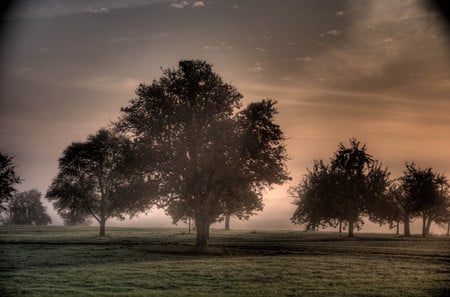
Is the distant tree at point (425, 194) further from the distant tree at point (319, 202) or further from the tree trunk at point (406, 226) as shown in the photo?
the distant tree at point (319, 202)

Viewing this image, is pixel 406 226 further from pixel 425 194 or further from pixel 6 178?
pixel 6 178

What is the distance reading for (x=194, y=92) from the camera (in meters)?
46.8

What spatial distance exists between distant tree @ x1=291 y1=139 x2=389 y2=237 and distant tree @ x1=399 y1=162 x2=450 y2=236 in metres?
10.7

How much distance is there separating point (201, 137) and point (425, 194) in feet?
192

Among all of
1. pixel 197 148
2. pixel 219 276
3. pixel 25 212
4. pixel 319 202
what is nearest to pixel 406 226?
pixel 319 202

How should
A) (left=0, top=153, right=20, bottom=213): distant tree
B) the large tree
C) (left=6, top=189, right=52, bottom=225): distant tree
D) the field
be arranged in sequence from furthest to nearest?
(left=6, top=189, right=52, bottom=225): distant tree → (left=0, top=153, right=20, bottom=213): distant tree → the large tree → the field

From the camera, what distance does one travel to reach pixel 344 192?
77.4 meters

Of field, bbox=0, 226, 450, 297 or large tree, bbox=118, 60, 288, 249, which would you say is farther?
large tree, bbox=118, 60, 288, 249

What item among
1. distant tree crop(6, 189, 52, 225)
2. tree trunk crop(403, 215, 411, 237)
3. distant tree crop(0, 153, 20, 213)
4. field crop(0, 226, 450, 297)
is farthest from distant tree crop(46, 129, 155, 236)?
distant tree crop(6, 189, 52, 225)

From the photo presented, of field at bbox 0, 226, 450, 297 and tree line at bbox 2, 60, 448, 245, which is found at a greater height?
tree line at bbox 2, 60, 448, 245

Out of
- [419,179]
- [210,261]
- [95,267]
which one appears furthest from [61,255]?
[419,179]

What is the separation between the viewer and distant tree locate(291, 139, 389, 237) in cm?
7706

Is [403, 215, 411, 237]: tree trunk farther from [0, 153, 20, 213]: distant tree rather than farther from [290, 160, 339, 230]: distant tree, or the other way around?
[0, 153, 20, 213]: distant tree

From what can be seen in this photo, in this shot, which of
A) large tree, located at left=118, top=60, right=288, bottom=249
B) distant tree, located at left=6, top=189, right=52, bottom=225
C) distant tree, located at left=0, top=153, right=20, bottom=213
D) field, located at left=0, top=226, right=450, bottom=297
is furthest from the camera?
distant tree, located at left=6, top=189, right=52, bottom=225
